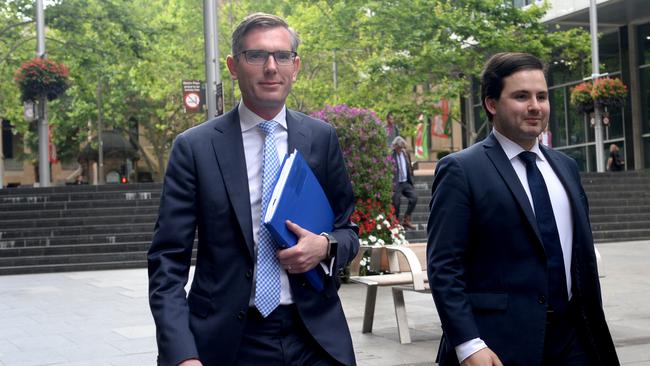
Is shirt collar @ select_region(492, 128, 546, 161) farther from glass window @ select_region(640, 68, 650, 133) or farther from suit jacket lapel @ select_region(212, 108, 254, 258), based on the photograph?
glass window @ select_region(640, 68, 650, 133)

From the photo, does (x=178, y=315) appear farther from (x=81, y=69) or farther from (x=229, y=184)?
(x=81, y=69)

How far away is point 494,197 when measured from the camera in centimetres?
321

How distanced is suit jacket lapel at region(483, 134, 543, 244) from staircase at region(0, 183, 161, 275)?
53.6 ft

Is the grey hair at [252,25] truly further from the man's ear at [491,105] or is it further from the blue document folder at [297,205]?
the man's ear at [491,105]

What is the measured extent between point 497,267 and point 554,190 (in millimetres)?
366

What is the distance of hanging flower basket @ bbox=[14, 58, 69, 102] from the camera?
26.0 metres

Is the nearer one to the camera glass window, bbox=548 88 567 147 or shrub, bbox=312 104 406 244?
shrub, bbox=312 104 406 244

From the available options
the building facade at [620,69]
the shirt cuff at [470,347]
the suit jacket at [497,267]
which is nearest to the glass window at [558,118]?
the building facade at [620,69]

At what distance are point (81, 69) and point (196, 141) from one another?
88.1 ft

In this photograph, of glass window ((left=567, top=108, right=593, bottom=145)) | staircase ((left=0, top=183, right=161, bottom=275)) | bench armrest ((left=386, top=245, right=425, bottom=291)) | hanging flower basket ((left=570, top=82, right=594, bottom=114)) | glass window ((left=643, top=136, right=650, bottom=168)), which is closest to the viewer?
bench armrest ((left=386, top=245, right=425, bottom=291))

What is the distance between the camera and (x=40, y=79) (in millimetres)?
25984

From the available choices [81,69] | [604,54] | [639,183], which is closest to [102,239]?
[81,69]

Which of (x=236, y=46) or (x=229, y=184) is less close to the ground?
(x=236, y=46)

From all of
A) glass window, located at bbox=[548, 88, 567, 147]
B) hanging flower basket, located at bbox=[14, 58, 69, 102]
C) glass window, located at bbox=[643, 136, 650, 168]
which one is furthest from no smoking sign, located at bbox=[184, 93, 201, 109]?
glass window, located at bbox=[548, 88, 567, 147]
